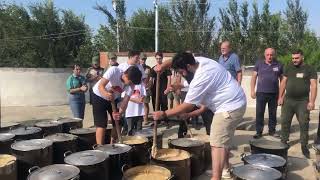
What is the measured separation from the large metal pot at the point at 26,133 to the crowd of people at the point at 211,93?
786 mm

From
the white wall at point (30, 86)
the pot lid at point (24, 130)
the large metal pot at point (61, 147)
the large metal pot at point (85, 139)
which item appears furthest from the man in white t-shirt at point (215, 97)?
the white wall at point (30, 86)

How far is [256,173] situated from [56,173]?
1.88m

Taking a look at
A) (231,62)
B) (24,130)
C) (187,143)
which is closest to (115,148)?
(187,143)

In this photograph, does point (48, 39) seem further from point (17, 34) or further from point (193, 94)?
point (193, 94)

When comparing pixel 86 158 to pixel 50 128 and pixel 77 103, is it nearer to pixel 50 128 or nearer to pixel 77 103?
pixel 50 128

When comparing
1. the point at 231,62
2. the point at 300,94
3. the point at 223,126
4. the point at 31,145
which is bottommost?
the point at 31,145

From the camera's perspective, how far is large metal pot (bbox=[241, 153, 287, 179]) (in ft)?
14.5

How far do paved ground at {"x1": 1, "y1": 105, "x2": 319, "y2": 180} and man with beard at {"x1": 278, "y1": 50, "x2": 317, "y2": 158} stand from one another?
408 millimetres

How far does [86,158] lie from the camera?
4270mm

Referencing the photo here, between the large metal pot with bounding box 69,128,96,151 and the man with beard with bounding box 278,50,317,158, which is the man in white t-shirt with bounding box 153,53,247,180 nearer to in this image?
the large metal pot with bounding box 69,128,96,151

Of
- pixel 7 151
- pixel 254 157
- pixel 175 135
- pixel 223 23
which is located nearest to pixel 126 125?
pixel 175 135

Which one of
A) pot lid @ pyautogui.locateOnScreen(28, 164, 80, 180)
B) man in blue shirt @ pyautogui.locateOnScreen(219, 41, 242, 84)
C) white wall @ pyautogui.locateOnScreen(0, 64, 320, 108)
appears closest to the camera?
pot lid @ pyautogui.locateOnScreen(28, 164, 80, 180)

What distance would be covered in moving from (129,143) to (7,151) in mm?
1464

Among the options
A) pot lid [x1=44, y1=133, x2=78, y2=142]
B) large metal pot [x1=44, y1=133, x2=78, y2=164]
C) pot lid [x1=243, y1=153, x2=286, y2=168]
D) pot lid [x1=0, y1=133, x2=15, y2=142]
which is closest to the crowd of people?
pot lid [x1=243, y1=153, x2=286, y2=168]
